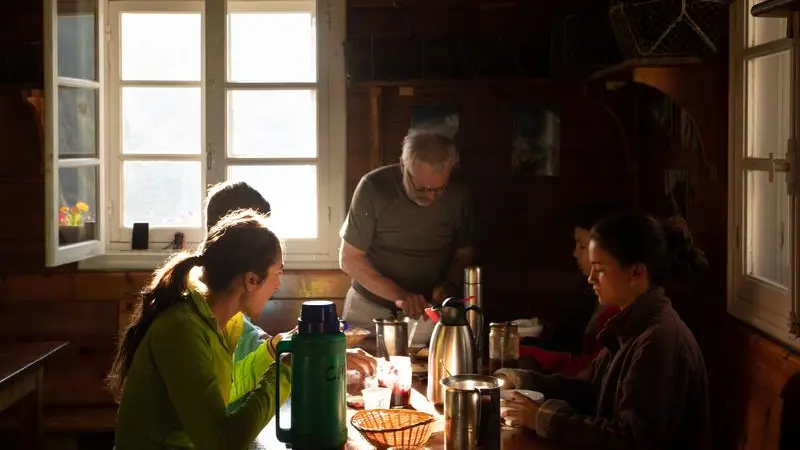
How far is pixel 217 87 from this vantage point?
13.7 ft

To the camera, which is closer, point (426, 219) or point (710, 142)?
point (710, 142)

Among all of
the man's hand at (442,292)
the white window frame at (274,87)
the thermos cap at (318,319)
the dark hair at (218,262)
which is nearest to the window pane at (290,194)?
the white window frame at (274,87)

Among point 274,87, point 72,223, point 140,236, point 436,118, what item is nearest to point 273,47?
point 274,87

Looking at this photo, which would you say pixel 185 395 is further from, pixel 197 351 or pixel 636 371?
pixel 636 371

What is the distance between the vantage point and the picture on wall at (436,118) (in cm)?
420

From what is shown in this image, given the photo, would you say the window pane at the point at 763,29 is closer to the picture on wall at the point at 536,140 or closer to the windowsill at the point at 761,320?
the windowsill at the point at 761,320

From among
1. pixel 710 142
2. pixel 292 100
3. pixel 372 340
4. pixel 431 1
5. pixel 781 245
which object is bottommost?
pixel 372 340

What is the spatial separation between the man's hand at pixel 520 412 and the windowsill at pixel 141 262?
2.14 m

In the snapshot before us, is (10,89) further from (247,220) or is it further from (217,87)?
(247,220)

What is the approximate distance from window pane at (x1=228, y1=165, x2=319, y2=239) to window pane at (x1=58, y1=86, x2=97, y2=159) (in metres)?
0.65

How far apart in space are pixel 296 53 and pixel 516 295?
147cm

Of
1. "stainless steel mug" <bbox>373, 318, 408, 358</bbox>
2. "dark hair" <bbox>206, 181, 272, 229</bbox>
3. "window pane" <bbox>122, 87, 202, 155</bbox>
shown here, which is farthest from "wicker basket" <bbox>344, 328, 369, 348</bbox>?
"window pane" <bbox>122, 87, 202, 155</bbox>

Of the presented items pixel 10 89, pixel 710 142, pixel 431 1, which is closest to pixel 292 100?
pixel 431 1

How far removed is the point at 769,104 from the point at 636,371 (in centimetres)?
113
